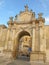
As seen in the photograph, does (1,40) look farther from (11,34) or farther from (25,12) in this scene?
(25,12)

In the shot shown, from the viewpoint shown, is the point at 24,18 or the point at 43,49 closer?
the point at 43,49

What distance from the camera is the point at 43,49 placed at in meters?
13.9

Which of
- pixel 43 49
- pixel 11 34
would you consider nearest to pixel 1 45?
pixel 11 34

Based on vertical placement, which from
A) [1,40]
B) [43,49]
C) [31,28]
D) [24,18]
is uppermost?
[24,18]

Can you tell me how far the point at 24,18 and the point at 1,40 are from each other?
14.3 feet

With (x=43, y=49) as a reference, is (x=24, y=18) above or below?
above

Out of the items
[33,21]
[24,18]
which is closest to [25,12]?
[24,18]

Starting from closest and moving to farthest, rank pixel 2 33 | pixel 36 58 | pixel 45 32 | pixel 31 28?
pixel 36 58 < pixel 45 32 < pixel 31 28 < pixel 2 33

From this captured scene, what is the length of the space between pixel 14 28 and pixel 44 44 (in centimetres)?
465

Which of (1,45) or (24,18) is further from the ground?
(24,18)

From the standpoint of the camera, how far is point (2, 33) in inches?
655

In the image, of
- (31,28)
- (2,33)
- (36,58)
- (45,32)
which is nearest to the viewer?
(36,58)

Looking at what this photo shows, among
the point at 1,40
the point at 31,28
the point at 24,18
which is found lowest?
the point at 1,40

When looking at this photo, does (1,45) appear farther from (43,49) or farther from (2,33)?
(43,49)
